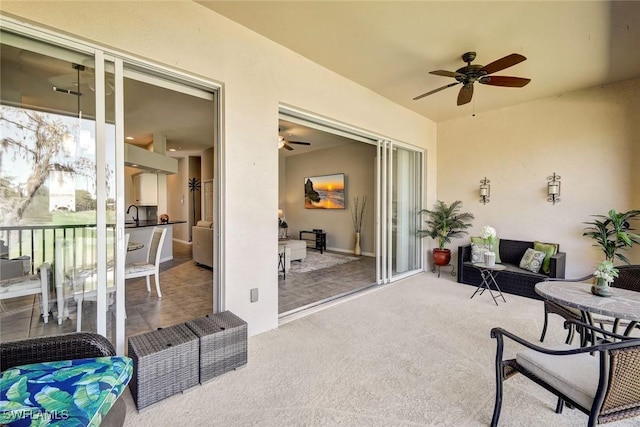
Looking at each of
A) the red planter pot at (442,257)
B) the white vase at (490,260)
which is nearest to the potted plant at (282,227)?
the red planter pot at (442,257)

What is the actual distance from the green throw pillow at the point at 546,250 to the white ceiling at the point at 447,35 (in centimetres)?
238

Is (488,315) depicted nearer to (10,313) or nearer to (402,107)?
(402,107)

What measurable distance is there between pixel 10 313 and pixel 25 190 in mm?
1029

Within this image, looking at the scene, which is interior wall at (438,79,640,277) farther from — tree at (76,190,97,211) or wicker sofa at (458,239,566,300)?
tree at (76,190,97,211)

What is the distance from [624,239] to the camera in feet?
11.7

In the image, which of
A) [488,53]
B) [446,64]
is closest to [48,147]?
[446,64]

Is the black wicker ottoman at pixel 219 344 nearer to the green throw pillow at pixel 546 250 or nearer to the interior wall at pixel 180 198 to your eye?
the green throw pillow at pixel 546 250

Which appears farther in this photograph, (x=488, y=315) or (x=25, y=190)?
(x=488, y=315)

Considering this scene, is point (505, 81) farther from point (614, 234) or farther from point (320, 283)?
point (320, 283)

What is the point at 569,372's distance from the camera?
57.0 inches

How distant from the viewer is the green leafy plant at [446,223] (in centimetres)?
529

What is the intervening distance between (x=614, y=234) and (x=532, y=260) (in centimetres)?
102

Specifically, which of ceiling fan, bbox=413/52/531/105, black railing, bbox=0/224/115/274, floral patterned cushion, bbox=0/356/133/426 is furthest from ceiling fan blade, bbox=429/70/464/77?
floral patterned cushion, bbox=0/356/133/426

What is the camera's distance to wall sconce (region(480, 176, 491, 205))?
16.7ft
